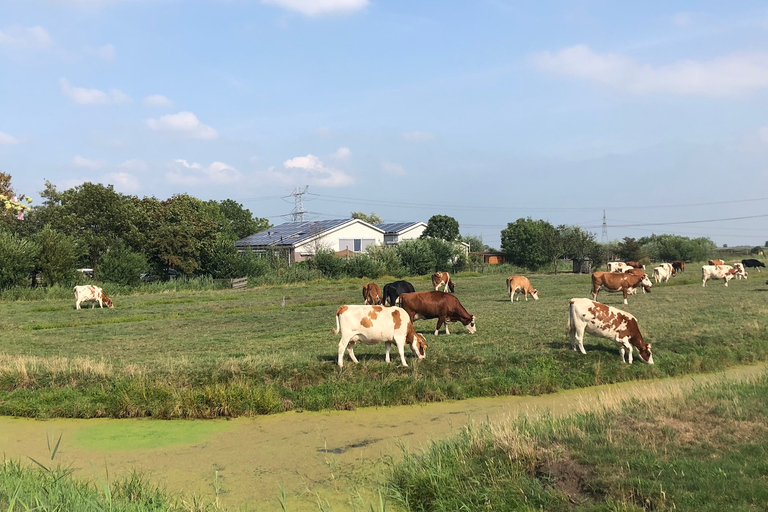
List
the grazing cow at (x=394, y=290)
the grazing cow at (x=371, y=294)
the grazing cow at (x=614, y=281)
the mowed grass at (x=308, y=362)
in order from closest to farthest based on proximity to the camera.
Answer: the mowed grass at (x=308, y=362) → the grazing cow at (x=394, y=290) → the grazing cow at (x=614, y=281) → the grazing cow at (x=371, y=294)

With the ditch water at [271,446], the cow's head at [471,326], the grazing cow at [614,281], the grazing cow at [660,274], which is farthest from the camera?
the grazing cow at [660,274]

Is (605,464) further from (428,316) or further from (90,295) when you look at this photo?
(90,295)

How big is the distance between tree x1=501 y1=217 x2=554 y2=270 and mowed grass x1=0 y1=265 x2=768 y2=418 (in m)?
51.7

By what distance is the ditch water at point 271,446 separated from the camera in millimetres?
8148

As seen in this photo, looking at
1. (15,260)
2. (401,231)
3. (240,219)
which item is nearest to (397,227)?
(401,231)

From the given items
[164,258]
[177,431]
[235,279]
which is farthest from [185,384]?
[164,258]

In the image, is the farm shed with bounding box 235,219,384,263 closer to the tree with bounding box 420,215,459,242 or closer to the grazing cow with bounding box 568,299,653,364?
the tree with bounding box 420,215,459,242

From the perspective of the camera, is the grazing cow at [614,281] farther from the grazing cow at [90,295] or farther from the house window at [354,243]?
the house window at [354,243]

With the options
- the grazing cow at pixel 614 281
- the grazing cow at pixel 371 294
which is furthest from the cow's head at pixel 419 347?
the grazing cow at pixel 614 281

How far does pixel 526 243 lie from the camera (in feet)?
262

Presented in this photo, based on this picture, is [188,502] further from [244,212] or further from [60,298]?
[244,212]

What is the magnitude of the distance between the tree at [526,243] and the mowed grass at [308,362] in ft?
170

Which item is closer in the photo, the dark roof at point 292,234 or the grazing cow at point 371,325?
the grazing cow at point 371,325

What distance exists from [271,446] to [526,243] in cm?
7303
